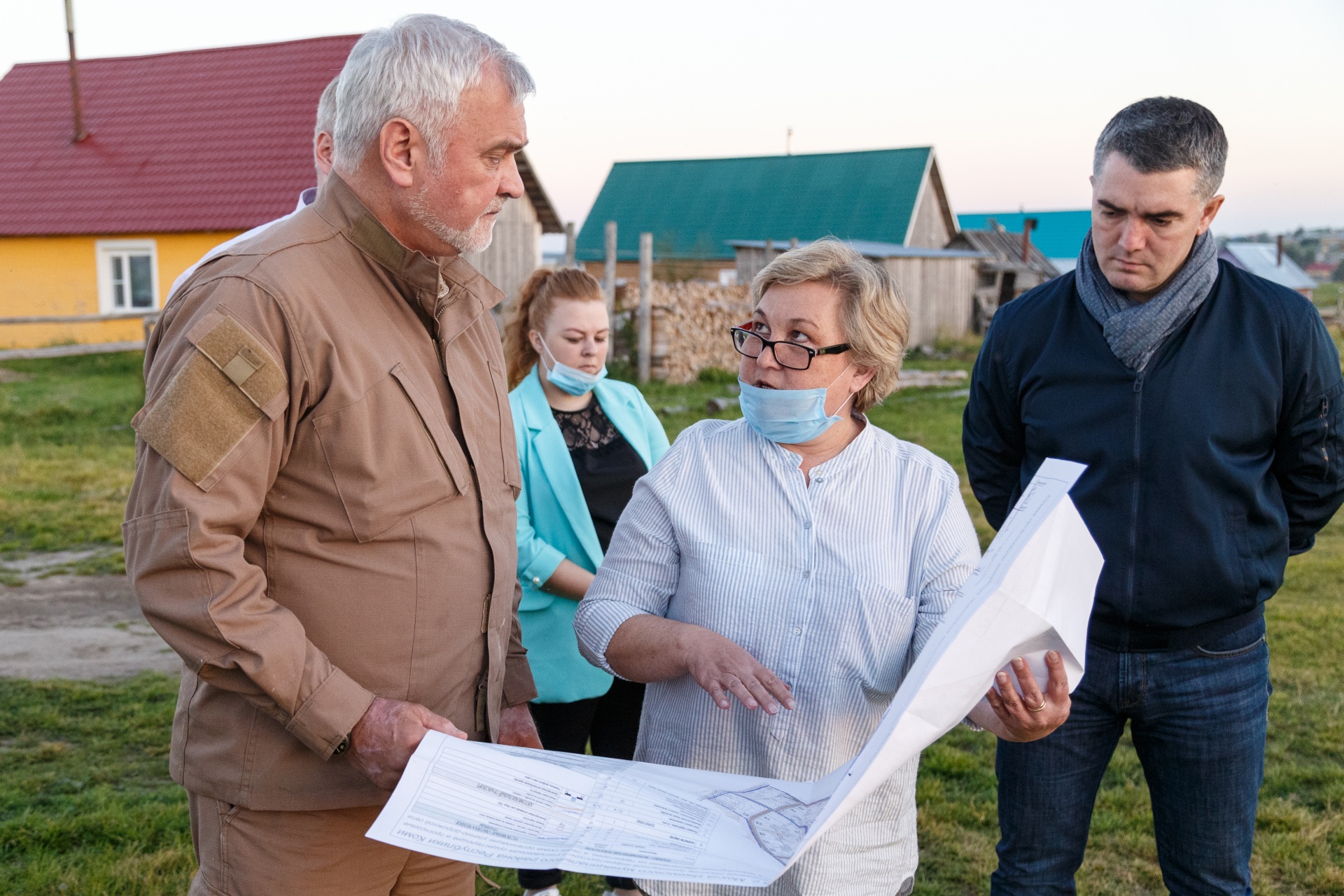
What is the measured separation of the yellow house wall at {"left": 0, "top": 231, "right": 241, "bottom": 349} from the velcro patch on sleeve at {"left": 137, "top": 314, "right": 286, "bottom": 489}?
16877 mm

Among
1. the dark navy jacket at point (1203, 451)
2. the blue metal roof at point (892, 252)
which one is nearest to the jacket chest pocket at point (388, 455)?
the dark navy jacket at point (1203, 451)

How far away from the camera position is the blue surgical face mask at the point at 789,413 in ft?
7.30

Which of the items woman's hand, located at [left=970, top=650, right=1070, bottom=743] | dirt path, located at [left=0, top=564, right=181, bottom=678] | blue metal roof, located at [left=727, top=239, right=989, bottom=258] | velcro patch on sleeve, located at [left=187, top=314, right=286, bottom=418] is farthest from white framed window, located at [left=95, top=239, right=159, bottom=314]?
woman's hand, located at [left=970, top=650, right=1070, bottom=743]

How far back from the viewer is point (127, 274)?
17.4m

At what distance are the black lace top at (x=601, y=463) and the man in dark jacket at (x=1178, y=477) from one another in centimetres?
141

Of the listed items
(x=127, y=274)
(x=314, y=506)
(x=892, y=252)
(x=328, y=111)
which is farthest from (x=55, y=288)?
(x=314, y=506)

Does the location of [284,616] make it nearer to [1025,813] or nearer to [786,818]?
[786,818]

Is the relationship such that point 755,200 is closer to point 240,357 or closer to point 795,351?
point 795,351

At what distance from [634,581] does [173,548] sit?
920mm

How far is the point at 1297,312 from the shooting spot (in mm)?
2527

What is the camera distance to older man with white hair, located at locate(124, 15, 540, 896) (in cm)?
168

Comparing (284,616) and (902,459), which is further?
(902,459)

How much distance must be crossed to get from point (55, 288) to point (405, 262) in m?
18.1

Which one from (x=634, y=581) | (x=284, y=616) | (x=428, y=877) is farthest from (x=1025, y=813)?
(x=284, y=616)
